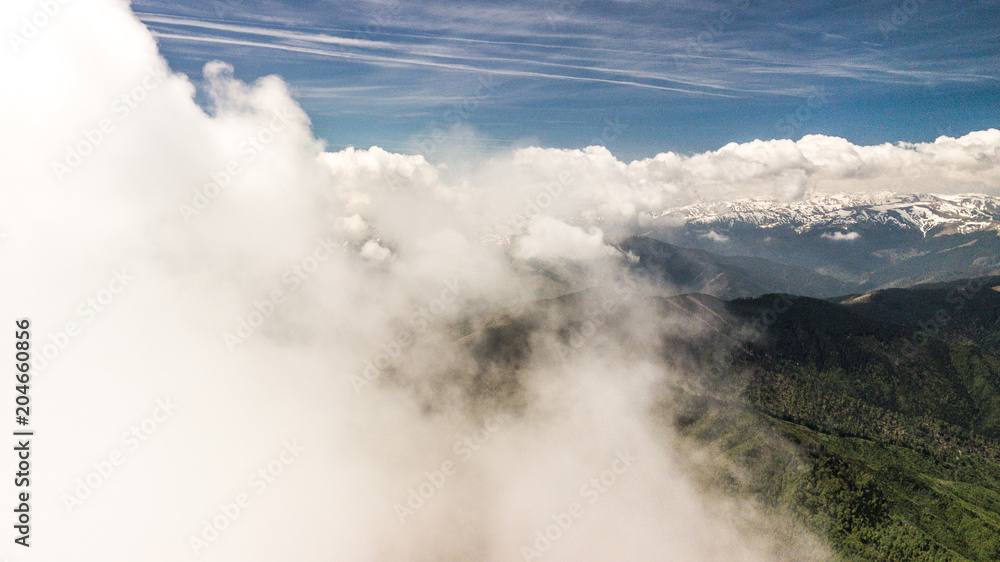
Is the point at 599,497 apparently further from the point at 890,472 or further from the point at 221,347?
the point at 221,347

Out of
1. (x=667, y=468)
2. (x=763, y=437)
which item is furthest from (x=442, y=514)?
(x=763, y=437)

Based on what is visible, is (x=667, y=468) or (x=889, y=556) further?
(x=667, y=468)

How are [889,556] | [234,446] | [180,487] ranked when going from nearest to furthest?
[180,487], [889,556], [234,446]

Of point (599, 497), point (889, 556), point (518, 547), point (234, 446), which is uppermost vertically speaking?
point (234, 446)

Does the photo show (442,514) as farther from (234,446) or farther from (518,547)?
(234,446)

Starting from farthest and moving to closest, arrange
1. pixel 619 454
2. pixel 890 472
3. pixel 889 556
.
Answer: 1. pixel 619 454
2. pixel 890 472
3. pixel 889 556

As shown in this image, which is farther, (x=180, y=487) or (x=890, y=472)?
(x=890, y=472)

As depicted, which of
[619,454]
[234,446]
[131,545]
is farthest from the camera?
[619,454]

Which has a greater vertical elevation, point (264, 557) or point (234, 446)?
point (234, 446)

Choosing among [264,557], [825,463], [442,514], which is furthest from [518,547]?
[825,463]
